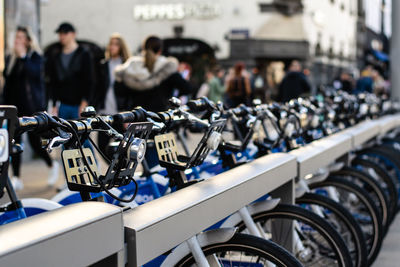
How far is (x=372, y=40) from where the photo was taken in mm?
40156

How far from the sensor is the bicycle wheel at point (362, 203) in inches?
150

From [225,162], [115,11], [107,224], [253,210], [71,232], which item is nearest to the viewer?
[71,232]

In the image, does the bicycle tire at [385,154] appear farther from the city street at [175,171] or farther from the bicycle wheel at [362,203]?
the bicycle wheel at [362,203]

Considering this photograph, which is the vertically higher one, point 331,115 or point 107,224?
point 107,224

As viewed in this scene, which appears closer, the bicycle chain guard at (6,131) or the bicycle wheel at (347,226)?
the bicycle chain guard at (6,131)

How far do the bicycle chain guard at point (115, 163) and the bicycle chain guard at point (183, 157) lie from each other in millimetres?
361

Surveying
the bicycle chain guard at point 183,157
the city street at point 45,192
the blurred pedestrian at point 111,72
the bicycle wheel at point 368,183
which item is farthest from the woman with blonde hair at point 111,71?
the bicycle chain guard at point 183,157

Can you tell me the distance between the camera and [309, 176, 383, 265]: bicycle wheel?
150 inches

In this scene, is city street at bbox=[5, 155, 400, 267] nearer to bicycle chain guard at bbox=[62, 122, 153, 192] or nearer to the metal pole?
bicycle chain guard at bbox=[62, 122, 153, 192]

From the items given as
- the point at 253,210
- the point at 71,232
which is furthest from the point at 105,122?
the point at 253,210

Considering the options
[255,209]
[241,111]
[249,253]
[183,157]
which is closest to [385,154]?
[241,111]

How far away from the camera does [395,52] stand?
10758 millimetres

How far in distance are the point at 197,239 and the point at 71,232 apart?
810 mm

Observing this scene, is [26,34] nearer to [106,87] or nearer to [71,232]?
[106,87]
